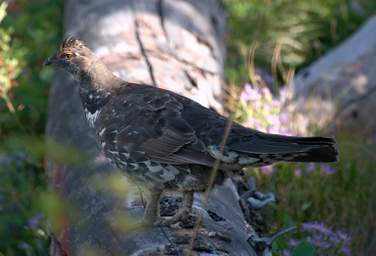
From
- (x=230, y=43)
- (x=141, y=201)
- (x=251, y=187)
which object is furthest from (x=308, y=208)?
(x=230, y=43)

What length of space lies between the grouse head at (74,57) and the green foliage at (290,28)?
3457mm

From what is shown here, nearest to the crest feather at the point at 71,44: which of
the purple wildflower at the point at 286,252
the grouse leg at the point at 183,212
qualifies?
the grouse leg at the point at 183,212

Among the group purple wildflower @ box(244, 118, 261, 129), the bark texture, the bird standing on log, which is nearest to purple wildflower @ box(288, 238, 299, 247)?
the bird standing on log

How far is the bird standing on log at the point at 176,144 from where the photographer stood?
3.62m

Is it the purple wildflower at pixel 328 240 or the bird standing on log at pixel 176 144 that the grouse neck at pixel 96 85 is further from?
the purple wildflower at pixel 328 240

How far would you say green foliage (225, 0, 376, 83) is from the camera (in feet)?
26.5

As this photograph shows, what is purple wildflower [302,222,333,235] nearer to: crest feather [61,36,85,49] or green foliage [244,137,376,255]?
green foliage [244,137,376,255]

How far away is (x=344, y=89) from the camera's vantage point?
6945 mm

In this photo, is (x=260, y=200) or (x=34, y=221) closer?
(x=260, y=200)

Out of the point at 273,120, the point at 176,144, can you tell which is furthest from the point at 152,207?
the point at 273,120

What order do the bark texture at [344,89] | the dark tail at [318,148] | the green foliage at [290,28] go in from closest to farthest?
the dark tail at [318,148] < the bark texture at [344,89] < the green foliage at [290,28]

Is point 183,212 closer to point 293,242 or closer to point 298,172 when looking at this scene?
point 293,242

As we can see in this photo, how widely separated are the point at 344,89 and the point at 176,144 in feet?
11.4

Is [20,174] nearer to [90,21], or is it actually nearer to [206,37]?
[90,21]
